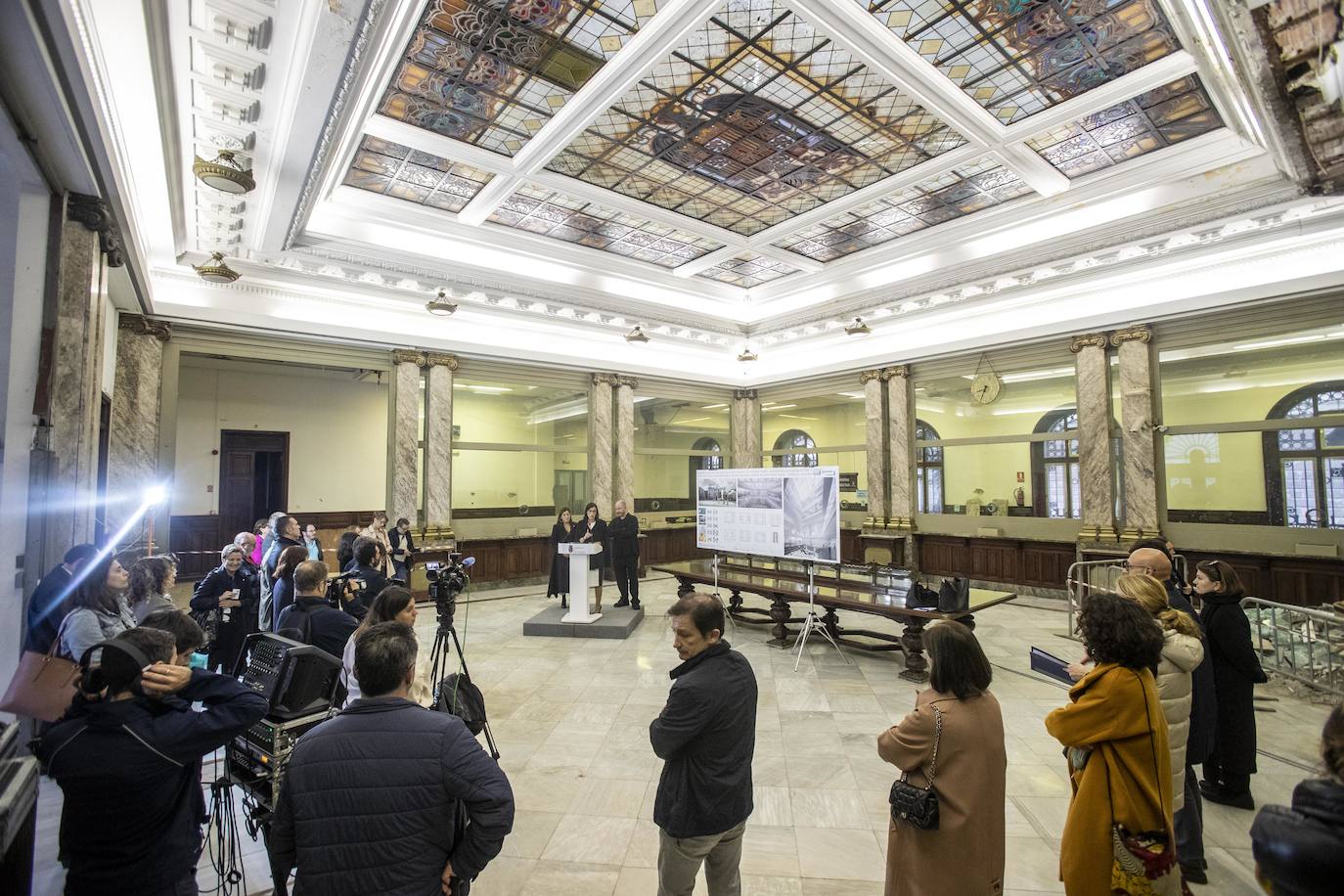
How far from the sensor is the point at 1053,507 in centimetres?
1125

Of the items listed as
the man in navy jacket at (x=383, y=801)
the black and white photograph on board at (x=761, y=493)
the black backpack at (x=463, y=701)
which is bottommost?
the black backpack at (x=463, y=701)

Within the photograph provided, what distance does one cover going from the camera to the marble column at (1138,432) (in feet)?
28.8

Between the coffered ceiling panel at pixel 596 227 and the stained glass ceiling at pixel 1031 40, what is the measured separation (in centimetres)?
410

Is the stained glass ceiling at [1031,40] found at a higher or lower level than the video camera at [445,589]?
higher

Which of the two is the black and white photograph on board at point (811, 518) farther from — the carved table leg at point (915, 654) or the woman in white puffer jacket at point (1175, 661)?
the woman in white puffer jacket at point (1175, 661)

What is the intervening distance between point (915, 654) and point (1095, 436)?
5728mm

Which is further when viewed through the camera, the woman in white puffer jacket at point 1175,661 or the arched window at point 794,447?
the arched window at point 794,447

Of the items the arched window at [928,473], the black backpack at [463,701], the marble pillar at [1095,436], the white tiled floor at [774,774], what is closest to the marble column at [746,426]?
the arched window at [928,473]

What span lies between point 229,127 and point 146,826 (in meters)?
5.72

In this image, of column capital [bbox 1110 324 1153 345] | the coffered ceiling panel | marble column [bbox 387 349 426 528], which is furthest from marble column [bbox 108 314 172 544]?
column capital [bbox 1110 324 1153 345]

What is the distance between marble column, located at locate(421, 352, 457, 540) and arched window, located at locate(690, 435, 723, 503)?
238 inches

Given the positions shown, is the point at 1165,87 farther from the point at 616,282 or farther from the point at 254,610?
the point at 254,610

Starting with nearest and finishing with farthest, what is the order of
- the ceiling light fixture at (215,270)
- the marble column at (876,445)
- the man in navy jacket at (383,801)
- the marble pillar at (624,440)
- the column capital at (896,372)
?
the man in navy jacket at (383,801)
the ceiling light fixture at (215,270)
the column capital at (896,372)
the marble column at (876,445)
the marble pillar at (624,440)

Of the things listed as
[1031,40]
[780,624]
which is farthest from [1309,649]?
[1031,40]
